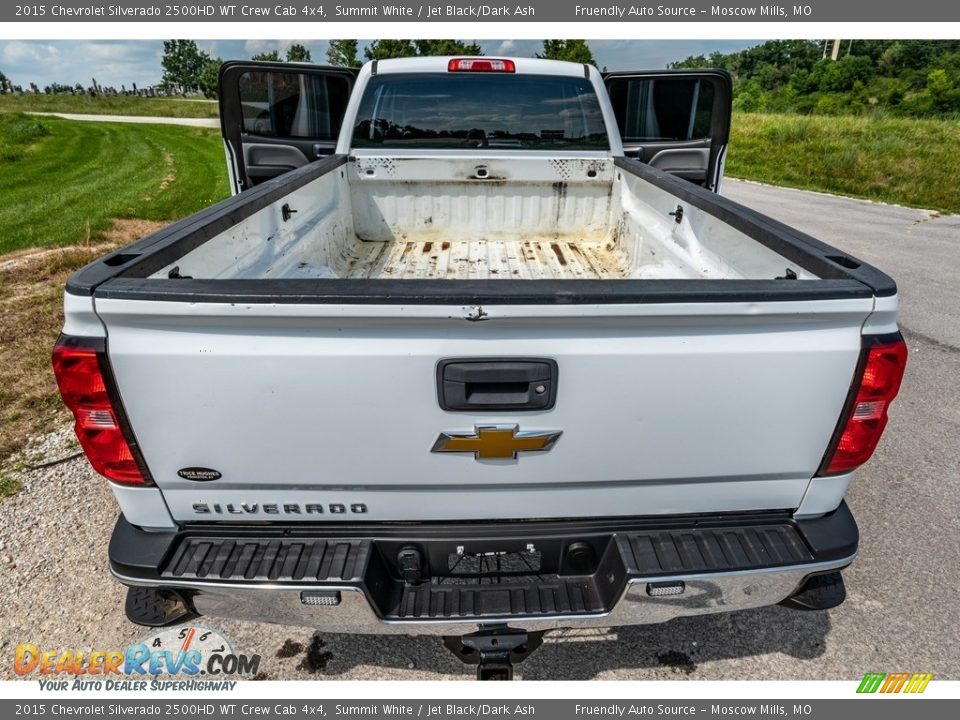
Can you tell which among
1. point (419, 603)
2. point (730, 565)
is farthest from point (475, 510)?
point (730, 565)

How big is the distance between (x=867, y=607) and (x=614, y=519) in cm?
164

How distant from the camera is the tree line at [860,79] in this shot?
37469mm

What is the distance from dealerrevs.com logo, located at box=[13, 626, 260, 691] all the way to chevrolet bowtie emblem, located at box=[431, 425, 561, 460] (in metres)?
1.51

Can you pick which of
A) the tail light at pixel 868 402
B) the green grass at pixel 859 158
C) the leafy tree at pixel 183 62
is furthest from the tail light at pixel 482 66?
the leafy tree at pixel 183 62

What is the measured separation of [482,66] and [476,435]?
363 cm

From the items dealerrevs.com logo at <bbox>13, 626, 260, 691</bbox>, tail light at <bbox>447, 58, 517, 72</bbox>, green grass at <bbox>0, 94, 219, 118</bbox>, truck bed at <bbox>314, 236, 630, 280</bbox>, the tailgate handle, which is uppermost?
tail light at <bbox>447, 58, 517, 72</bbox>

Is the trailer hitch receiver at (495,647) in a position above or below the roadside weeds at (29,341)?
above

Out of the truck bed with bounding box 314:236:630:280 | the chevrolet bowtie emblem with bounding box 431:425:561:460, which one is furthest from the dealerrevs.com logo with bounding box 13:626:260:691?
the truck bed with bounding box 314:236:630:280

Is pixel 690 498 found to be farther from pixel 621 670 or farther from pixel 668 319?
pixel 621 670

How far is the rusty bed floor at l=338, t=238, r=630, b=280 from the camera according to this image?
401 cm

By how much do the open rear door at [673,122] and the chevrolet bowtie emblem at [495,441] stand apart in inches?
154

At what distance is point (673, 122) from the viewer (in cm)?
518

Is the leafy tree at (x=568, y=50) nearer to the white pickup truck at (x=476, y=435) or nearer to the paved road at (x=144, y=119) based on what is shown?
the paved road at (x=144, y=119)

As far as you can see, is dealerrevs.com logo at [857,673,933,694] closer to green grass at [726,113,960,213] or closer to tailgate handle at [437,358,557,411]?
tailgate handle at [437,358,557,411]
